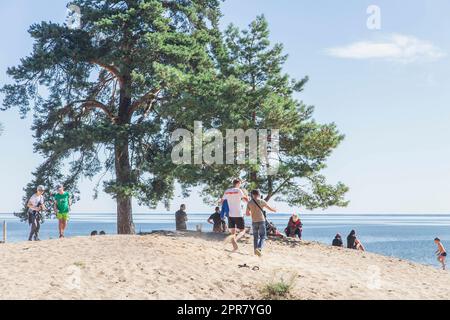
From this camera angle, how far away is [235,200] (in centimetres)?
1666

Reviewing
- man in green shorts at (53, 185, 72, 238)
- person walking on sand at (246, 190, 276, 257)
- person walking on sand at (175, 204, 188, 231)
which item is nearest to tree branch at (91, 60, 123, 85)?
person walking on sand at (175, 204, 188, 231)

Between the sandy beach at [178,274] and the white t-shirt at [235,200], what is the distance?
1286mm

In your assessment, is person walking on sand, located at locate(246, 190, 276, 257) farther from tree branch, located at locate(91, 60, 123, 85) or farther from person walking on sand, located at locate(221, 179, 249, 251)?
tree branch, located at locate(91, 60, 123, 85)

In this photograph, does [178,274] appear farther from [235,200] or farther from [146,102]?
[146,102]

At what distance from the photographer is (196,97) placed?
24.3m

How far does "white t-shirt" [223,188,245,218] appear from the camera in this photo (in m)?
16.6

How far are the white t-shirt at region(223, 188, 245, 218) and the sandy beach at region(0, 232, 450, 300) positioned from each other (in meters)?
1.29

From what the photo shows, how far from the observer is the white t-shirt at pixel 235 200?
16.6m

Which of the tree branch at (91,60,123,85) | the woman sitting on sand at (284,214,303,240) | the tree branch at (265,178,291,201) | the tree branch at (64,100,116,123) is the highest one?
the tree branch at (91,60,123,85)

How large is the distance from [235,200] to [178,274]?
3.54 meters

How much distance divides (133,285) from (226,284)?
2.28 meters

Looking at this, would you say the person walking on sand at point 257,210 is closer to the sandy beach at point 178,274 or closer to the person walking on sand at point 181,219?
the sandy beach at point 178,274
